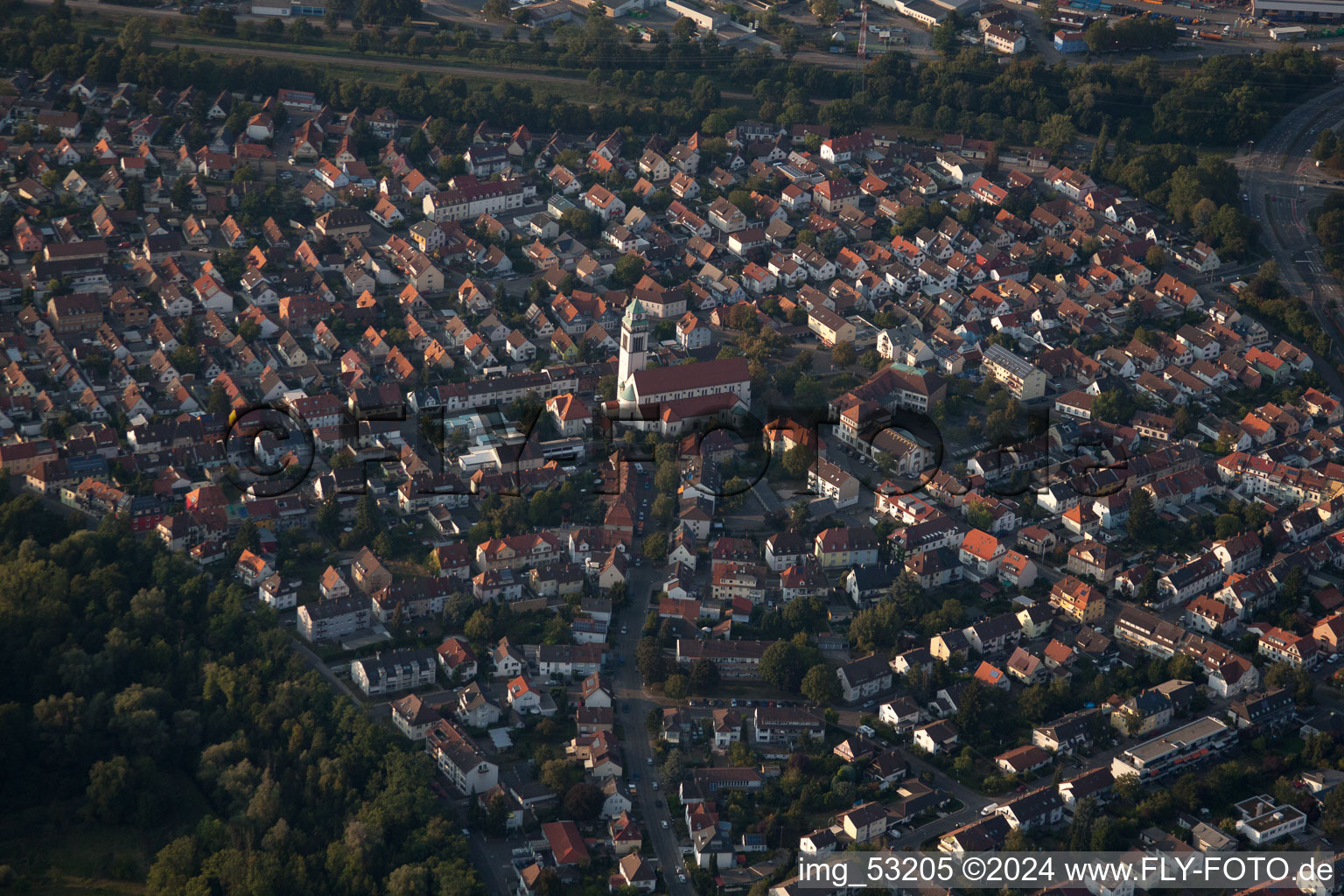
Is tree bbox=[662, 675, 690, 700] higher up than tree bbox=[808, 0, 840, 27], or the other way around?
tree bbox=[808, 0, 840, 27]

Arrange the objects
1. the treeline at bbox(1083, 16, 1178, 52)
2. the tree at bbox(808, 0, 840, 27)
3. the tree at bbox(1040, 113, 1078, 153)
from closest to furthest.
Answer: the tree at bbox(1040, 113, 1078, 153), the treeline at bbox(1083, 16, 1178, 52), the tree at bbox(808, 0, 840, 27)

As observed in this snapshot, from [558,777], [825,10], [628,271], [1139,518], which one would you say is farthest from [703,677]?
[825,10]

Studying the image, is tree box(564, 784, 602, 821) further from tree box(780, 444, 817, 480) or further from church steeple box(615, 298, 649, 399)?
church steeple box(615, 298, 649, 399)

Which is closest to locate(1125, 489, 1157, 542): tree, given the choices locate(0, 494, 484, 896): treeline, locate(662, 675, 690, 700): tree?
locate(662, 675, 690, 700): tree

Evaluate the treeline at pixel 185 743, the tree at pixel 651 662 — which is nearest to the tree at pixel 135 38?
the treeline at pixel 185 743

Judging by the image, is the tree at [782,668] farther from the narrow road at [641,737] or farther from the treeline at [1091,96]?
the treeline at [1091,96]

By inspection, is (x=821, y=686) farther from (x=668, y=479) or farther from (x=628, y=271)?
(x=628, y=271)
